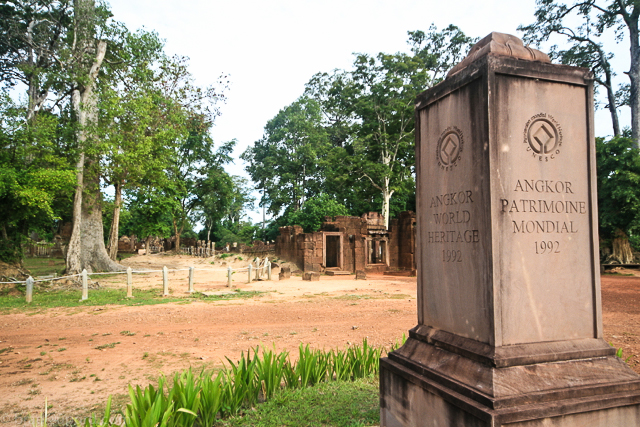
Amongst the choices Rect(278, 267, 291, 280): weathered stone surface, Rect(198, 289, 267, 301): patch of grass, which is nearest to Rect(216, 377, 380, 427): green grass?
Rect(198, 289, 267, 301): patch of grass

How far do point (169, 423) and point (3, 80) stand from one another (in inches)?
1113

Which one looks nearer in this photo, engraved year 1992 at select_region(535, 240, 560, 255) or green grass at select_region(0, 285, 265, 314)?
engraved year 1992 at select_region(535, 240, 560, 255)

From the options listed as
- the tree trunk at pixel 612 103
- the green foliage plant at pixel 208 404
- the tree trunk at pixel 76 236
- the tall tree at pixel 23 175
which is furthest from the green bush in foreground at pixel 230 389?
the tree trunk at pixel 612 103

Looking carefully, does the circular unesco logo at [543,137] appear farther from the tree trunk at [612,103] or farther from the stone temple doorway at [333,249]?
the tree trunk at [612,103]

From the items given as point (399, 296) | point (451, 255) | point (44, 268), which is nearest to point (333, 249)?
point (399, 296)

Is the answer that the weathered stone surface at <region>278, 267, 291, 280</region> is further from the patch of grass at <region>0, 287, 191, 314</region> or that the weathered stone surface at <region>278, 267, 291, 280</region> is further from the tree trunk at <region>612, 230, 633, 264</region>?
the tree trunk at <region>612, 230, 633, 264</region>

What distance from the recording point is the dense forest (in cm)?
1486

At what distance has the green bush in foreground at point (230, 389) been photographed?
2.89m

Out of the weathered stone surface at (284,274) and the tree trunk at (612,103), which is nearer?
the weathered stone surface at (284,274)

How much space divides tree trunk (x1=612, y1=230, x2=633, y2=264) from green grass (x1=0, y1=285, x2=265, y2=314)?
64.9 feet

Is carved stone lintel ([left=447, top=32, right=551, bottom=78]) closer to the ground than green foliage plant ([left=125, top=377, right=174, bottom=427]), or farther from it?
farther from it

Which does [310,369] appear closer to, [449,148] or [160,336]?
[449,148]

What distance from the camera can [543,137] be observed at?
2805 mm

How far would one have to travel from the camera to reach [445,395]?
2.56 meters
